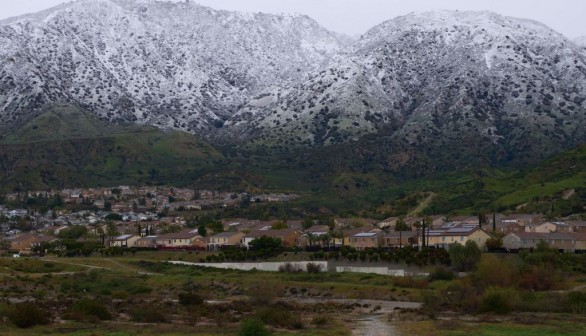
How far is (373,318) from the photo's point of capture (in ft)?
229

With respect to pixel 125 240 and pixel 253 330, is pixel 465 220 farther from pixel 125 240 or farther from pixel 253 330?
pixel 253 330

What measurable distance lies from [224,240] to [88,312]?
258 ft

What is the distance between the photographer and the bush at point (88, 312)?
67.2 metres

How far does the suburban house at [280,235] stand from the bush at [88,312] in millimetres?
67540

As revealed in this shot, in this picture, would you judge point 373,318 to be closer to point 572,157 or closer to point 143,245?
point 143,245

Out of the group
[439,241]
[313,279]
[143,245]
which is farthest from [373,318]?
[143,245]

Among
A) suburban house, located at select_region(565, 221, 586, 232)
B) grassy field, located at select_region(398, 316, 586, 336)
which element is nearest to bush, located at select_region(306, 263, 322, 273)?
suburban house, located at select_region(565, 221, 586, 232)

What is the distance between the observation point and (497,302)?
70625 mm

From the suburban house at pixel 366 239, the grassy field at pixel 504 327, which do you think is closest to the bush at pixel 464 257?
the grassy field at pixel 504 327

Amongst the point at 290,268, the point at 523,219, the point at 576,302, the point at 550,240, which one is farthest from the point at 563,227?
the point at 576,302

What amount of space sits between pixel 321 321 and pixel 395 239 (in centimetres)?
6716

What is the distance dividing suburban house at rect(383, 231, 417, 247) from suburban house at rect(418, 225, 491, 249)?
1.40 m

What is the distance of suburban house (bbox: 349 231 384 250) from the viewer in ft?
431

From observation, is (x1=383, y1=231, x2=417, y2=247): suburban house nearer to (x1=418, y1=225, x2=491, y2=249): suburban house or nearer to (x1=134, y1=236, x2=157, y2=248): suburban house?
(x1=418, y1=225, x2=491, y2=249): suburban house
